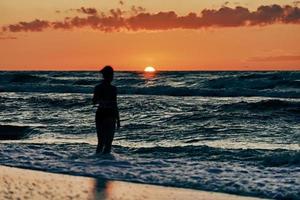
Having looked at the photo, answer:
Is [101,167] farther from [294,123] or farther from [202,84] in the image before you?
[202,84]

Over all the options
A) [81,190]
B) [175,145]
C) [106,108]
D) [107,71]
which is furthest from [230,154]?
[81,190]

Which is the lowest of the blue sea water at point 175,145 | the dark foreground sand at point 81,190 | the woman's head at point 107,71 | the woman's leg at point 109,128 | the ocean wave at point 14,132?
the ocean wave at point 14,132

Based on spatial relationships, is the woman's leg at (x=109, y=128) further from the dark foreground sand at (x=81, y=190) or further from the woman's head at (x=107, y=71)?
the dark foreground sand at (x=81, y=190)

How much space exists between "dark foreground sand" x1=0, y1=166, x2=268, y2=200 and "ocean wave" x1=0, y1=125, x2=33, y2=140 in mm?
6995

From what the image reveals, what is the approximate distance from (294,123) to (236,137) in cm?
422

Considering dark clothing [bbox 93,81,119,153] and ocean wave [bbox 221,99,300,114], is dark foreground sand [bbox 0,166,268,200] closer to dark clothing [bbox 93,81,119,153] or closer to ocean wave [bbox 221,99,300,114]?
dark clothing [bbox 93,81,119,153]

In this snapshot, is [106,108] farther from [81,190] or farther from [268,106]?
[268,106]

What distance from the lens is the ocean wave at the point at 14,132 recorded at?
56.9ft

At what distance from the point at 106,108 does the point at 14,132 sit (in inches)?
292

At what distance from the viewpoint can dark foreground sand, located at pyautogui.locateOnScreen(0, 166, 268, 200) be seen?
338 inches

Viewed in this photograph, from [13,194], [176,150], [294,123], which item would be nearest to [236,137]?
[176,150]

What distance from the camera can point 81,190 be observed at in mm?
9117

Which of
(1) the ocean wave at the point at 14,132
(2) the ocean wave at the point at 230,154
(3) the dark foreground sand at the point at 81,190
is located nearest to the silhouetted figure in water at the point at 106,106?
(2) the ocean wave at the point at 230,154

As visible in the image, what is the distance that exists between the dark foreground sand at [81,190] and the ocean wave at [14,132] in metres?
7.00
